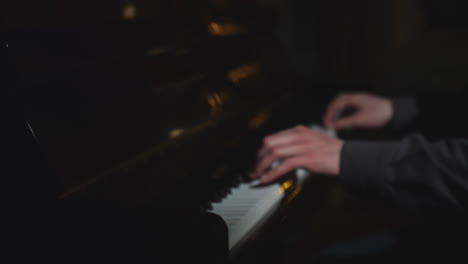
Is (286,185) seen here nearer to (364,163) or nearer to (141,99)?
(364,163)

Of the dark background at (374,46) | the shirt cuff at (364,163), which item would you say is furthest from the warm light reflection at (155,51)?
the dark background at (374,46)

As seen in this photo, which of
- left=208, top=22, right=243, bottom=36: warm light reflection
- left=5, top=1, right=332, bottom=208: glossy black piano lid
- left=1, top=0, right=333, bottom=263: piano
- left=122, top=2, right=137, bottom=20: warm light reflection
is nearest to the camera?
left=1, top=0, right=333, bottom=263: piano

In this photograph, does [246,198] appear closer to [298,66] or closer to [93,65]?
[93,65]

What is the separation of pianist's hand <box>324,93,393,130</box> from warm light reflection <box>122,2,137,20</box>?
0.85m

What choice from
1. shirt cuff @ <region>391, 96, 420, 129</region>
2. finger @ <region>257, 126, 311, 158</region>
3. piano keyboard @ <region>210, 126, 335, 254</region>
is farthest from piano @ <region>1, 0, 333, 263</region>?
shirt cuff @ <region>391, 96, 420, 129</region>

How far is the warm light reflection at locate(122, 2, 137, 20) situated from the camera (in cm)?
127

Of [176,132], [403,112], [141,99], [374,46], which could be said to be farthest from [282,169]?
[374,46]

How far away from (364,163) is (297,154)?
7.6 inches

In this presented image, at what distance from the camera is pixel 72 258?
733mm

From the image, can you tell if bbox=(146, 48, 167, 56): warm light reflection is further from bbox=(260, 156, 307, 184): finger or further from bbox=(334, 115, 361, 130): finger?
bbox=(334, 115, 361, 130): finger

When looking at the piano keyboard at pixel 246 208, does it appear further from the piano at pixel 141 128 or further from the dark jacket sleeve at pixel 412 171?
the dark jacket sleeve at pixel 412 171

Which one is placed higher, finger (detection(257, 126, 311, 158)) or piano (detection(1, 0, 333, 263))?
piano (detection(1, 0, 333, 263))

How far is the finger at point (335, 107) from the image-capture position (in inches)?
65.1

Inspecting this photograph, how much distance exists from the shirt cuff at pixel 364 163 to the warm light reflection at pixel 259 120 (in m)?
0.31
